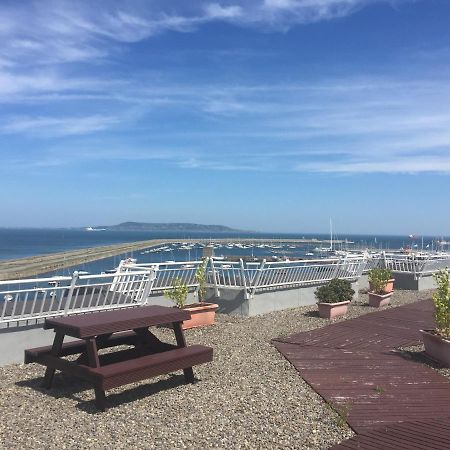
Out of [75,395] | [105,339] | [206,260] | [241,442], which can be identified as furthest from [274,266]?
[241,442]

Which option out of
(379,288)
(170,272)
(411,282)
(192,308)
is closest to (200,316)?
(192,308)

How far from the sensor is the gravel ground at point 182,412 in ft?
14.6

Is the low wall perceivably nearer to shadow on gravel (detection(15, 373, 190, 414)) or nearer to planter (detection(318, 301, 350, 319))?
planter (detection(318, 301, 350, 319))

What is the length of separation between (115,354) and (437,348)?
4432mm

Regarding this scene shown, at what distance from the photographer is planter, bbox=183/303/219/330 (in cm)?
977

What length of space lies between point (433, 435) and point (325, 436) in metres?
0.93

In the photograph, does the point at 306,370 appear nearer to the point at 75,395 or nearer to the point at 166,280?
the point at 75,395

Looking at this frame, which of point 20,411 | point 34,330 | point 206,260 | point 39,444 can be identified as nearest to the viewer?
point 39,444

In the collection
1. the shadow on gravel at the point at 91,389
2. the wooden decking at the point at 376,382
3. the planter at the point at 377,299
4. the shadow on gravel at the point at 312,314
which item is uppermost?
the planter at the point at 377,299

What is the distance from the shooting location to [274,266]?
1221 cm

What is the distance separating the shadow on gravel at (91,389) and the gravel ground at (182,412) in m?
0.01

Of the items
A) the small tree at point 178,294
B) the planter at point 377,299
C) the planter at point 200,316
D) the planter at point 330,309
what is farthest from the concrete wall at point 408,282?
the small tree at point 178,294

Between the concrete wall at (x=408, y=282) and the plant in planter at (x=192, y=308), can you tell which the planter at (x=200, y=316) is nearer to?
the plant in planter at (x=192, y=308)

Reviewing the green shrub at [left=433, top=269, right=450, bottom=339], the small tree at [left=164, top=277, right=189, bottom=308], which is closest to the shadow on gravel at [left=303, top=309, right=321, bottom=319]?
the small tree at [left=164, top=277, right=189, bottom=308]
